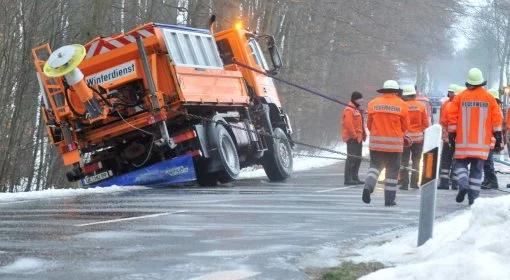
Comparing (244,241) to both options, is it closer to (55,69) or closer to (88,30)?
(55,69)

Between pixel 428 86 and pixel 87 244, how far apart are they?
10221 cm

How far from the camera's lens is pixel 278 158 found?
19.5 metres

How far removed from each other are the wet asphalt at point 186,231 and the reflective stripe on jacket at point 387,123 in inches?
31.9

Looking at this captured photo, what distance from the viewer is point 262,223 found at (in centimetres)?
1030

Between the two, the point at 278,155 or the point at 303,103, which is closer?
the point at 278,155

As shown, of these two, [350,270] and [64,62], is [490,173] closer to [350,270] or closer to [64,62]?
[64,62]

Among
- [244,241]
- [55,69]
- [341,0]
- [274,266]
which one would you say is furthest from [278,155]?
[341,0]

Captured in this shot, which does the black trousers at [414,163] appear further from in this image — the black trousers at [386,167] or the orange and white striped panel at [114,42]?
the orange and white striped panel at [114,42]

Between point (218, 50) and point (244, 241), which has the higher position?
point (218, 50)

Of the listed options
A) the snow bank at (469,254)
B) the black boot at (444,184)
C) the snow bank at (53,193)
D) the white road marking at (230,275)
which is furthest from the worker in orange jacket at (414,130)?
the white road marking at (230,275)

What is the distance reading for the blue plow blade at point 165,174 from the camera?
1620 centimetres

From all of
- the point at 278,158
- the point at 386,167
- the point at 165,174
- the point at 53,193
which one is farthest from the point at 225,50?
the point at 386,167

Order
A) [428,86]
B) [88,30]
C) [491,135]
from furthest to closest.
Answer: [428,86] → [88,30] → [491,135]

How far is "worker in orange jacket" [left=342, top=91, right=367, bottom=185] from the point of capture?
17.7 m
